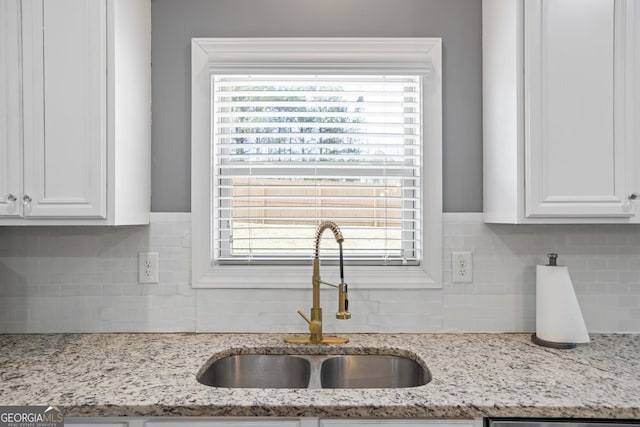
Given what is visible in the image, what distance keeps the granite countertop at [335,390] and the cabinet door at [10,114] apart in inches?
22.5

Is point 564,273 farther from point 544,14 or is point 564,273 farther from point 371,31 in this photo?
point 371,31

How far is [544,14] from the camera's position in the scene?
1.68m

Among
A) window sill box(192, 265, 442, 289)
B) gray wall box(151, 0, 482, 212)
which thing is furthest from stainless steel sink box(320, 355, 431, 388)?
gray wall box(151, 0, 482, 212)

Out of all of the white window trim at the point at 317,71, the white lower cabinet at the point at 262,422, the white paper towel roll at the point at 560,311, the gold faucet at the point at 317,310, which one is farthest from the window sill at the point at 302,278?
the white lower cabinet at the point at 262,422

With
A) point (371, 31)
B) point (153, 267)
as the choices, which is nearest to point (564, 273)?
point (371, 31)

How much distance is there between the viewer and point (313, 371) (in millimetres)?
1798

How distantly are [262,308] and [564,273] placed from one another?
118cm

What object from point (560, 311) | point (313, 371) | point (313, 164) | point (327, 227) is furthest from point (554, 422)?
point (313, 164)

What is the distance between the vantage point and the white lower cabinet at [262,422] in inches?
51.8

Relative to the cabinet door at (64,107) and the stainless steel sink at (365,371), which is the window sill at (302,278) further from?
the cabinet door at (64,107)

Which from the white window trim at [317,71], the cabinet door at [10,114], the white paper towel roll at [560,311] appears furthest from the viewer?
the white window trim at [317,71]

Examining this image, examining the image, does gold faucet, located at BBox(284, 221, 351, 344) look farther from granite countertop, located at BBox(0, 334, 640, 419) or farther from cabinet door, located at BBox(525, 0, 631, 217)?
cabinet door, located at BBox(525, 0, 631, 217)

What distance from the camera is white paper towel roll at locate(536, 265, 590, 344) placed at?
69.1 inches

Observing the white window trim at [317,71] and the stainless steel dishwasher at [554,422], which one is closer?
the stainless steel dishwasher at [554,422]
